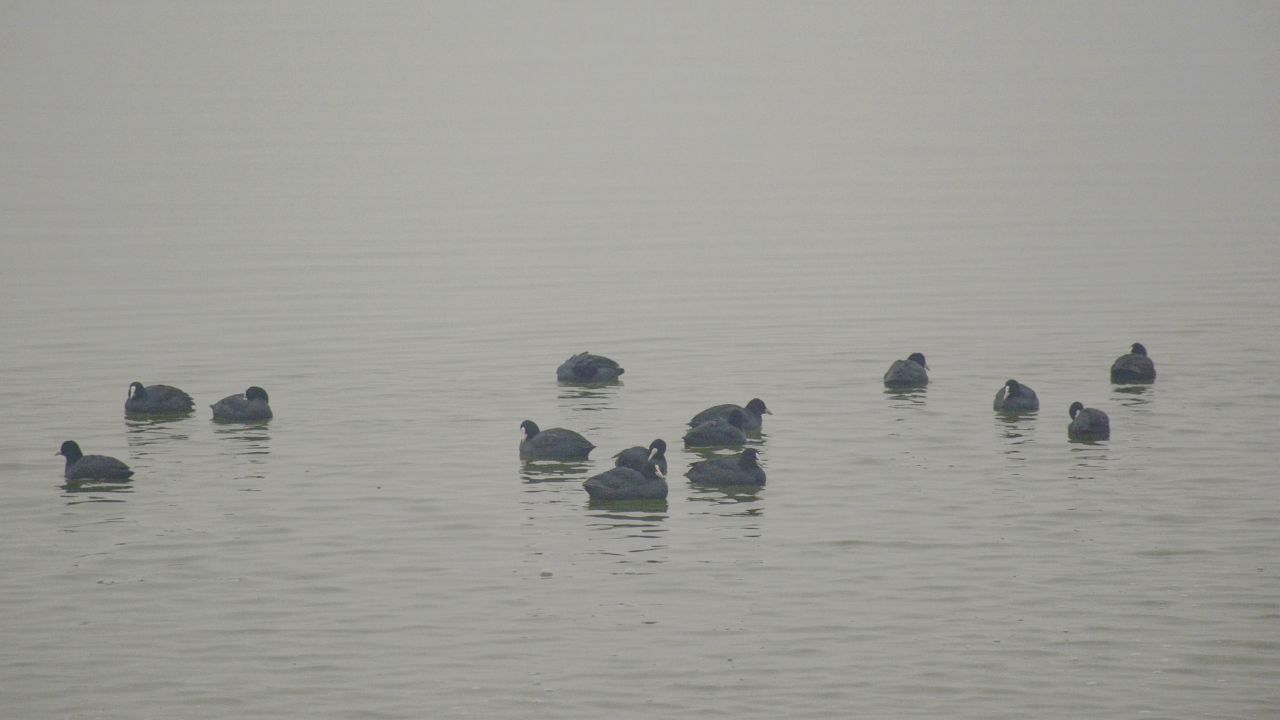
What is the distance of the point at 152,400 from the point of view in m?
33.1

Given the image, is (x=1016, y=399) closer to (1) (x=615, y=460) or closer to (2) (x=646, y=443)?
(2) (x=646, y=443)

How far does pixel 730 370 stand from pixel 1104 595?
15914 mm

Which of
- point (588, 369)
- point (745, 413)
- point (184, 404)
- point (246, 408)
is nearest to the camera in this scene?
point (745, 413)

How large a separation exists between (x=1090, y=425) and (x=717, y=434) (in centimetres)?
595

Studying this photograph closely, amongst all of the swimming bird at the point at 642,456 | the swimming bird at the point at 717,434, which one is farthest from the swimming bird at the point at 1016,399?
the swimming bird at the point at 642,456

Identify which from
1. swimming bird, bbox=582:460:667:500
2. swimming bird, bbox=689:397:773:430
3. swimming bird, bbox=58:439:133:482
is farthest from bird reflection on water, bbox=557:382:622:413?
swimming bird, bbox=58:439:133:482

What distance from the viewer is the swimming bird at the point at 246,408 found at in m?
32.6

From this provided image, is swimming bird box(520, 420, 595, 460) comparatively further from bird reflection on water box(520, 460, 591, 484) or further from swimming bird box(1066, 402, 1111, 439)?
swimming bird box(1066, 402, 1111, 439)

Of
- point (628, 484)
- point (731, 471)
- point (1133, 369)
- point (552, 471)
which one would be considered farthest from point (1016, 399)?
point (628, 484)

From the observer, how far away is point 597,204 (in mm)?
Result: 75375

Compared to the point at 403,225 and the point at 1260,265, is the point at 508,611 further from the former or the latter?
the point at 403,225

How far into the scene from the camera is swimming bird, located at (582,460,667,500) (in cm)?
2659

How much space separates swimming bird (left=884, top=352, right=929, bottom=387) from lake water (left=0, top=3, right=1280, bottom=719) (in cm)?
51

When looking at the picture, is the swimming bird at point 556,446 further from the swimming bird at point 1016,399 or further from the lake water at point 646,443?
the swimming bird at point 1016,399
